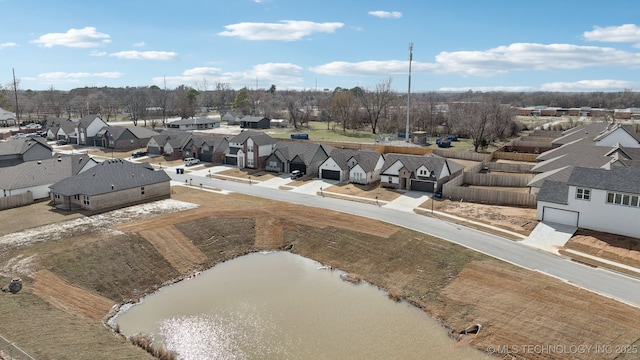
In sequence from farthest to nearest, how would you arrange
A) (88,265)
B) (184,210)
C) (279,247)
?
(184,210), (279,247), (88,265)

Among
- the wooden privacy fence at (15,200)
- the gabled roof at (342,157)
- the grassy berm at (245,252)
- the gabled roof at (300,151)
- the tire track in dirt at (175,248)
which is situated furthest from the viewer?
the gabled roof at (300,151)

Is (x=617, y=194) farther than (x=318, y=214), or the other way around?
(x=318, y=214)

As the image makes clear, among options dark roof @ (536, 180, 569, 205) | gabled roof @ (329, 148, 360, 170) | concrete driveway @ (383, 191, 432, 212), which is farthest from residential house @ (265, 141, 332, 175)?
dark roof @ (536, 180, 569, 205)

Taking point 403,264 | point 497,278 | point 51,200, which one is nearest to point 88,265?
point 51,200

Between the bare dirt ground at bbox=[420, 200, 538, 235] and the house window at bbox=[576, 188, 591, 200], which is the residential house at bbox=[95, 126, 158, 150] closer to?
the bare dirt ground at bbox=[420, 200, 538, 235]

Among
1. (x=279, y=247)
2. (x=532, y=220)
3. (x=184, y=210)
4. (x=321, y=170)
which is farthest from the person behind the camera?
(x=321, y=170)

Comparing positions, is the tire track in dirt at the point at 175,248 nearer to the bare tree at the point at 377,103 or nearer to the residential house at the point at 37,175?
the residential house at the point at 37,175

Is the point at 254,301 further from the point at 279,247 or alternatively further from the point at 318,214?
the point at 318,214

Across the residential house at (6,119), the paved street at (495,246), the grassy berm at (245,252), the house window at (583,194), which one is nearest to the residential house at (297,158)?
the paved street at (495,246)
